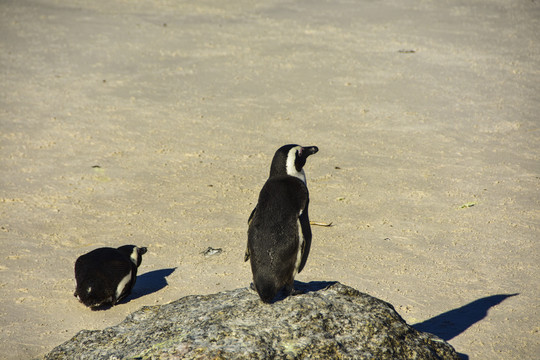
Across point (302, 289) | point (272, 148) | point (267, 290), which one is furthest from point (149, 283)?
point (272, 148)

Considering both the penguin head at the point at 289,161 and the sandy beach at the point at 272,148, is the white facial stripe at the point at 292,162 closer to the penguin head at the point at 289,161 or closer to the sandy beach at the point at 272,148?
the penguin head at the point at 289,161

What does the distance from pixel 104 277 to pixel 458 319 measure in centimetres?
299

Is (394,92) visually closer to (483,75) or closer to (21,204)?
(483,75)

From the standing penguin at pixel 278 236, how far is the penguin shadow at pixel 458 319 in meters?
1.49

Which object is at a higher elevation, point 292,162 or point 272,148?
point 292,162

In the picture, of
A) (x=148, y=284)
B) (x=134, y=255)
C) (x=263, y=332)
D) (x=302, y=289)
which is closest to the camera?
(x=263, y=332)

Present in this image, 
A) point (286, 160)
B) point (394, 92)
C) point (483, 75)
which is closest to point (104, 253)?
point (286, 160)

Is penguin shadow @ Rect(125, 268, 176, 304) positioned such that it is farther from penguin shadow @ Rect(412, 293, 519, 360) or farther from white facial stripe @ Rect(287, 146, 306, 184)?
penguin shadow @ Rect(412, 293, 519, 360)

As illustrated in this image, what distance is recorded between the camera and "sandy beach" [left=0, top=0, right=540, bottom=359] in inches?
235

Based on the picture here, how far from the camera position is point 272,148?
8.83 meters

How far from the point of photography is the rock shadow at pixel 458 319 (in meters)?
5.30

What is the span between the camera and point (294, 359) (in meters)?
3.62

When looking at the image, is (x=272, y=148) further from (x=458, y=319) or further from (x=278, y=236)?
(x=278, y=236)

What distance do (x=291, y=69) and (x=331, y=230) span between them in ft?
16.3
